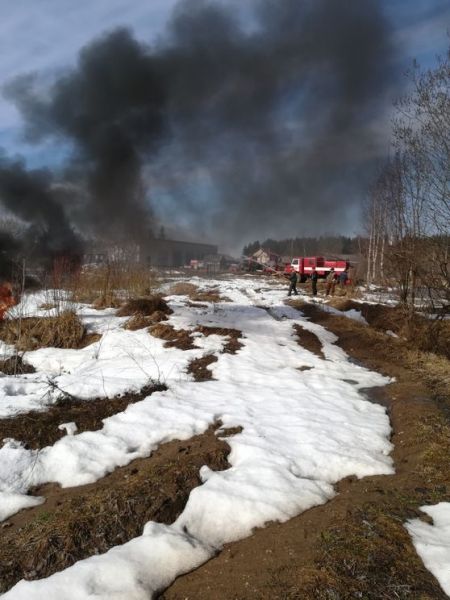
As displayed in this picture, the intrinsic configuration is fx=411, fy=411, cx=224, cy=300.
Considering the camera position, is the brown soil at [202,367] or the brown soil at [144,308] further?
the brown soil at [144,308]

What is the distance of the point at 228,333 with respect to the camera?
32.6 feet

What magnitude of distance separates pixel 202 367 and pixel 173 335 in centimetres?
237

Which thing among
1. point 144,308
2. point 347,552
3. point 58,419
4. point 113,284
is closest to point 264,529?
point 347,552

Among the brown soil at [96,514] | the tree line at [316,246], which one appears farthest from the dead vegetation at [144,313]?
the tree line at [316,246]

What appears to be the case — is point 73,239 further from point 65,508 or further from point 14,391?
point 65,508

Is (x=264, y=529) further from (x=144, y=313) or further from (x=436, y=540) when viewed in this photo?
(x=144, y=313)

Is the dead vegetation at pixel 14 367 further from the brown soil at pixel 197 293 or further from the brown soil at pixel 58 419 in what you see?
the brown soil at pixel 197 293

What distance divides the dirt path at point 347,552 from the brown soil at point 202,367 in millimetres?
3402

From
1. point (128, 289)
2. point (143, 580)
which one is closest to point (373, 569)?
point (143, 580)

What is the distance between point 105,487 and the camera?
11.4ft

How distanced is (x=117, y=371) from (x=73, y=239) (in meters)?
8.67

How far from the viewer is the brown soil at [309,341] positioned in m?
9.00

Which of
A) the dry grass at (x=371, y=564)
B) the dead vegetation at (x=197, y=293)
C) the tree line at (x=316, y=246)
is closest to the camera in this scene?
the dry grass at (x=371, y=564)

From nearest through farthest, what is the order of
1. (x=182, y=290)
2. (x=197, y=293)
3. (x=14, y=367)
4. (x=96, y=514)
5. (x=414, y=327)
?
1. (x=96, y=514)
2. (x=14, y=367)
3. (x=414, y=327)
4. (x=197, y=293)
5. (x=182, y=290)
